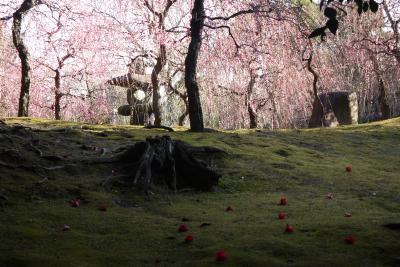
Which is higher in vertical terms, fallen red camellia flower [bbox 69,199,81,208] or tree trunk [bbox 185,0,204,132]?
tree trunk [bbox 185,0,204,132]

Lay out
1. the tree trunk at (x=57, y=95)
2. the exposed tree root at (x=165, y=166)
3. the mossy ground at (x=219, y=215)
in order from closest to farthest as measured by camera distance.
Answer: the mossy ground at (x=219, y=215), the exposed tree root at (x=165, y=166), the tree trunk at (x=57, y=95)

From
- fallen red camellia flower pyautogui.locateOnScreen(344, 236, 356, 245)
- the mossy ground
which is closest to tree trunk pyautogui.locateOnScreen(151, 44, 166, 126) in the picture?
the mossy ground

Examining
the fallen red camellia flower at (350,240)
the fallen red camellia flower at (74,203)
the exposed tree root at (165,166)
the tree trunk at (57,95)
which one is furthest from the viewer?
the tree trunk at (57,95)

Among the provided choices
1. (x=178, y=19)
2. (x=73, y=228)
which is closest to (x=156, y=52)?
(x=178, y=19)

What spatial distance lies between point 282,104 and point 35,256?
57.8 feet

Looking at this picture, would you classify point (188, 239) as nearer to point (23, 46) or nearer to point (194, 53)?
point (194, 53)

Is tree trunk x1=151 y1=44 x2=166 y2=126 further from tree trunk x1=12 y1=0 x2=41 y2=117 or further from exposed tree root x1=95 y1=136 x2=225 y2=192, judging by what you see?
exposed tree root x1=95 y1=136 x2=225 y2=192

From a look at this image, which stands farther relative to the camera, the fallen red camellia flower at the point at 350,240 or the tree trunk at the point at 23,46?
the tree trunk at the point at 23,46

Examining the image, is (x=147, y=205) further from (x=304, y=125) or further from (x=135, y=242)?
(x=304, y=125)

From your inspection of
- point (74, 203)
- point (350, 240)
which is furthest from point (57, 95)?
point (350, 240)

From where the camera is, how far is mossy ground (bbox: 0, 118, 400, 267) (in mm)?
4012

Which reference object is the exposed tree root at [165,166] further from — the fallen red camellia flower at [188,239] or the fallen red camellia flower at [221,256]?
the fallen red camellia flower at [221,256]

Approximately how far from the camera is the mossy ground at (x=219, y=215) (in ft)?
13.2

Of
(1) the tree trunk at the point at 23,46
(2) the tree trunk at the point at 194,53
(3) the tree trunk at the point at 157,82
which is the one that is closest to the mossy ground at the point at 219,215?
(2) the tree trunk at the point at 194,53
